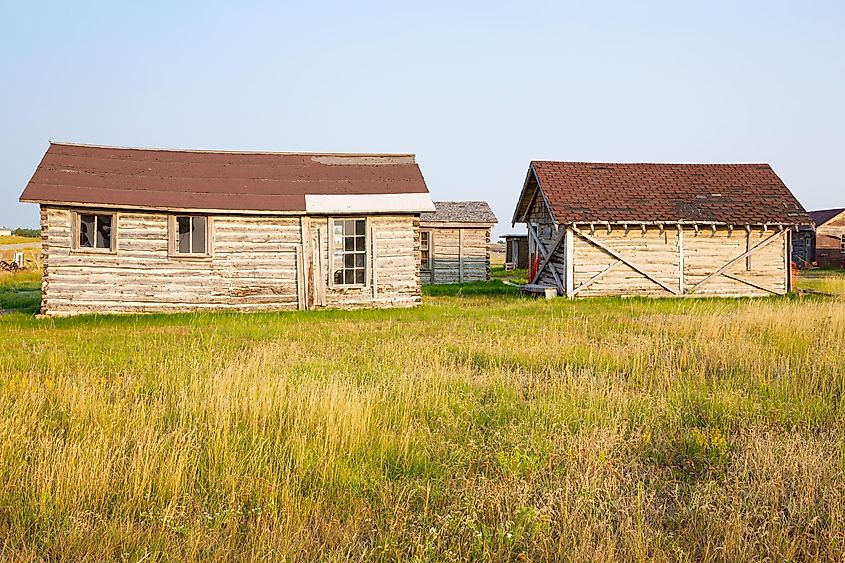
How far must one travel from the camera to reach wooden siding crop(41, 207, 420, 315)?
58.9 feet

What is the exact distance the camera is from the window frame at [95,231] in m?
18.0

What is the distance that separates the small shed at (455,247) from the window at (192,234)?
46.5ft

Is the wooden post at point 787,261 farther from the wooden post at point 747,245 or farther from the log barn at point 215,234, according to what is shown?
the log barn at point 215,234

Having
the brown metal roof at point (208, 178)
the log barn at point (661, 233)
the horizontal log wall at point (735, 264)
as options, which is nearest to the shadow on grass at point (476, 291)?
the log barn at point (661, 233)

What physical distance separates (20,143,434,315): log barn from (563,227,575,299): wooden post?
5235mm

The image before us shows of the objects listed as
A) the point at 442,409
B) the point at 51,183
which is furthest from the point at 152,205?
the point at 442,409

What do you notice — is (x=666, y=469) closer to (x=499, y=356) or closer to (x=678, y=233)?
(x=499, y=356)

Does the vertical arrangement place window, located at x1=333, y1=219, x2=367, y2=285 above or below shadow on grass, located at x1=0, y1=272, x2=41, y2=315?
above

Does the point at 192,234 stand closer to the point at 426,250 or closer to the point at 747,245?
the point at 426,250

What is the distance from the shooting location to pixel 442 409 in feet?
22.7

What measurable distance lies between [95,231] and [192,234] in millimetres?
2363

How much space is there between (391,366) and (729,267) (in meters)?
17.7

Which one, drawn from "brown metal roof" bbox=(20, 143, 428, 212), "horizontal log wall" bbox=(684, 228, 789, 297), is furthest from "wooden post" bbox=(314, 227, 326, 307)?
"horizontal log wall" bbox=(684, 228, 789, 297)

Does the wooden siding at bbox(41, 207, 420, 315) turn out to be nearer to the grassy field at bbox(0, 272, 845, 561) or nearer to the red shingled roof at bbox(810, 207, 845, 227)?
the grassy field at bbox(0, 272, 845, 561)
